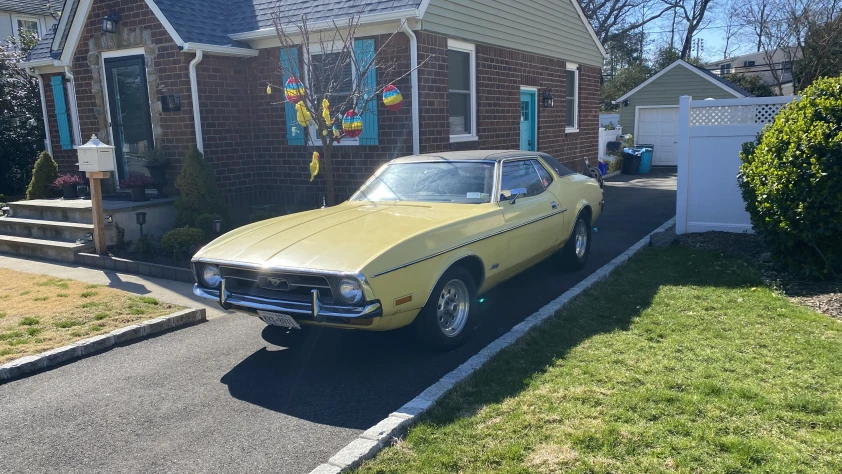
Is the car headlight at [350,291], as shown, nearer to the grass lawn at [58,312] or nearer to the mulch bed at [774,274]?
the grass lawn at [58,312]

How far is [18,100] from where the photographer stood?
1498 centimetres

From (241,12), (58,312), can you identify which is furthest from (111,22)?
(58,312)

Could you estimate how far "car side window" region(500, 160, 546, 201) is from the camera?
612 cm

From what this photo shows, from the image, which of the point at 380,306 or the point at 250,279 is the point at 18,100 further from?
the point at 380,306

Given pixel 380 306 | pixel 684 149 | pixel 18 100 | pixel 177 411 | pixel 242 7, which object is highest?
pixel 242 7

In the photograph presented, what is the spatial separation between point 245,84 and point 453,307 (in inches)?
310

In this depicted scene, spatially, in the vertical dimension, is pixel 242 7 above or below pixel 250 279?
above

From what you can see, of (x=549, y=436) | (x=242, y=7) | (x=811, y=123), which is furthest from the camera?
(x=242, y=7)

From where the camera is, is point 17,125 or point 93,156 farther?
point 17,125

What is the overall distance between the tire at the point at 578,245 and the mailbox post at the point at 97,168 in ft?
20.2

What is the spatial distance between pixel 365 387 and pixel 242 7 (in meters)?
9.67

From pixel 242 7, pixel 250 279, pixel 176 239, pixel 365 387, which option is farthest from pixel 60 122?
pixel 365 387

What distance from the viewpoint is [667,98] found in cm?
2366

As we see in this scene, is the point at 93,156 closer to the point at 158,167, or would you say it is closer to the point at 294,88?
the point at 158,167
